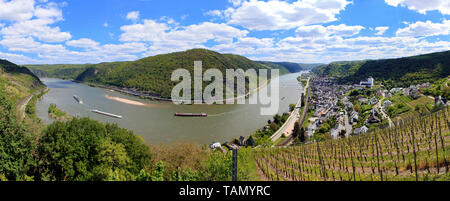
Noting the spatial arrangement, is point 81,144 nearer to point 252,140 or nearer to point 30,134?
Answer: point 30,134

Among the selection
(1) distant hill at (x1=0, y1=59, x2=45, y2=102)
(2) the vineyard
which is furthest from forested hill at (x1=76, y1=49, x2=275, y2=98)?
(2) the vineyard

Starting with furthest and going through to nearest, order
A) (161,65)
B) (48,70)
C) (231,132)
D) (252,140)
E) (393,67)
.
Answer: (48,70) < (161,65) < (393,67) < (231,132) < (252,140)

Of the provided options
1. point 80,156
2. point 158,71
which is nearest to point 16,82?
point 158,71

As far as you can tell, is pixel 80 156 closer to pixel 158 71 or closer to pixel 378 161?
pixel 378 161

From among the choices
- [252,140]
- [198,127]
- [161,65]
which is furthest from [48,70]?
[252,140]

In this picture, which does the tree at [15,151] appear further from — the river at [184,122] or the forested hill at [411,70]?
the forested hill at [411,70]

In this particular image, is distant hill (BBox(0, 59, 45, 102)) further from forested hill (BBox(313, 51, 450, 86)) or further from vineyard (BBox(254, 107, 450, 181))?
forested hill (BBox(313, 51, 450, 86))

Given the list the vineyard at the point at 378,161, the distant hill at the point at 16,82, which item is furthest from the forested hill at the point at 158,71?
the vineyard at the point at 378,161
